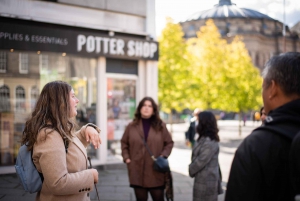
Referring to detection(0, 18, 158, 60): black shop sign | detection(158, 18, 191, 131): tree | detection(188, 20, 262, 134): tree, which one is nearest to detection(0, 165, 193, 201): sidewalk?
detection(0, 18, 158, 60): black shop sign

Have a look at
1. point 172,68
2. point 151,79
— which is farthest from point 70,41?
point 172,68

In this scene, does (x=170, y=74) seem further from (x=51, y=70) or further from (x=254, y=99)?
(x=51, y=70)

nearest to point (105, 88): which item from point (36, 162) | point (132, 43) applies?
point (132, 43)

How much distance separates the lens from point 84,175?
2.46 metres

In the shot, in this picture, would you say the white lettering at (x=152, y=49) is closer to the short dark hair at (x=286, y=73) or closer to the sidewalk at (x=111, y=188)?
the sidewalk at (x=111, y=188)

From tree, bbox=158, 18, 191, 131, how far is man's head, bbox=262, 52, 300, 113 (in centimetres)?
2148

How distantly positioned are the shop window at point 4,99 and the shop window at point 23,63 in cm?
61

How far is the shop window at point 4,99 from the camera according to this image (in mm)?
8570

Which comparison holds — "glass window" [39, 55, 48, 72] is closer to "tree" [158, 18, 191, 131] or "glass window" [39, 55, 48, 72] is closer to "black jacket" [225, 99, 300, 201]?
"black jacket" [225, 99, 300, 201]

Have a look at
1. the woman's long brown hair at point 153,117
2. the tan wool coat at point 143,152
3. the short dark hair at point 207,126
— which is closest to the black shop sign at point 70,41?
the woman's long brown hair at point 153,117

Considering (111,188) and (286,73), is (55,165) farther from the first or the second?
(111,188)

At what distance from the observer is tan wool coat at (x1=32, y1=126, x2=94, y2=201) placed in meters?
2.30

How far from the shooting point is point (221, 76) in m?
26.3

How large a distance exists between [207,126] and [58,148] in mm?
2830
